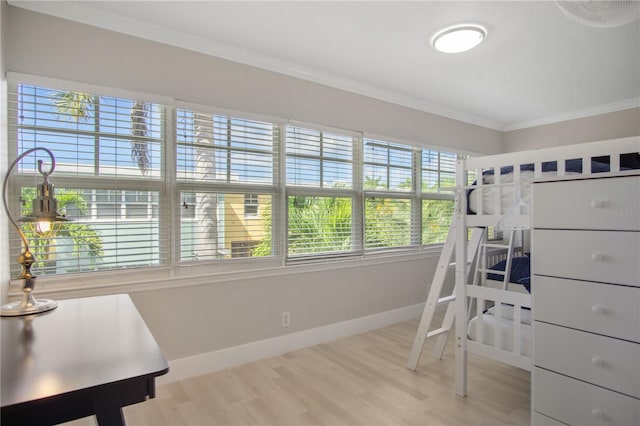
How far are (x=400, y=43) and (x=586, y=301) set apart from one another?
1949 millimetres

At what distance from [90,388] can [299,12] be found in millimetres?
2113

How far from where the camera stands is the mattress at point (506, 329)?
1956mm

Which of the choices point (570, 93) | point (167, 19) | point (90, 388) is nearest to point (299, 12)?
point (167, 19)

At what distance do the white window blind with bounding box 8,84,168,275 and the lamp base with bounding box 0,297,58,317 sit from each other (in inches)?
31.3

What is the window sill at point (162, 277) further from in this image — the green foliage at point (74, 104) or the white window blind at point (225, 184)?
the green foliage at point (74, 104)

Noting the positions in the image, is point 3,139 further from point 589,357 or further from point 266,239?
point 589,357

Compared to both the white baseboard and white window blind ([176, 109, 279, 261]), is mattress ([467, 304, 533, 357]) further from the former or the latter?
white window blind ([176, 109, 279, 261])

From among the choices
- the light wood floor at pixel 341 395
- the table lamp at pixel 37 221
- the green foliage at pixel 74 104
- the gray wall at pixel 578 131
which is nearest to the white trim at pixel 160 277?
the light wood floor at pixel 341 395

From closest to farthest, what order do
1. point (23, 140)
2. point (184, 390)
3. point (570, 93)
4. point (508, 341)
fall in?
1. point (23, 140)
2. point (508, 341)
3. point (184, 390)
4. point (570, 93)

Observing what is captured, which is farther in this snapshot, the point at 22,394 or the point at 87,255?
the point at 87,255

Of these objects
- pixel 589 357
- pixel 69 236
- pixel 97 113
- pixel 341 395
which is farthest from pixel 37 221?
pixel 589 357

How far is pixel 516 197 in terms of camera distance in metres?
1.96

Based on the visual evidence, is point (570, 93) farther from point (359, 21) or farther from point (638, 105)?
point (359, 21)

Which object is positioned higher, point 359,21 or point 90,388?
point 359,21
